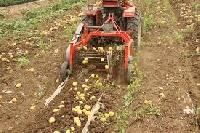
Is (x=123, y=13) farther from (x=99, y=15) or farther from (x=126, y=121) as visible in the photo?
(x=126, y=121)

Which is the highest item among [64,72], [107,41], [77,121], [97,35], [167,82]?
[97,35]

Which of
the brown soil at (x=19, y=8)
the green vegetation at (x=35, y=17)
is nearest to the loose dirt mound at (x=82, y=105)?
the green vegetation at (x=35, y=17)

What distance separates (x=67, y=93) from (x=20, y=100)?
52.7 inches

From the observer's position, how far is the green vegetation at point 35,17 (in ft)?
63.3

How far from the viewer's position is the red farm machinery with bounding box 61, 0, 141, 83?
13.4 metres

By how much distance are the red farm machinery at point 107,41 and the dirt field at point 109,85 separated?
39 cm

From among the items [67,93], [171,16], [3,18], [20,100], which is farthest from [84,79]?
[3,18]

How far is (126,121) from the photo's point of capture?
11.1 meters

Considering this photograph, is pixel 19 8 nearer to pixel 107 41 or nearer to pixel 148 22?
pixel 148 22

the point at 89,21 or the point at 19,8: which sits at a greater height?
the point at 89,21

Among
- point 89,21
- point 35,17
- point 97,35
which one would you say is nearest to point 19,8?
point 35,17

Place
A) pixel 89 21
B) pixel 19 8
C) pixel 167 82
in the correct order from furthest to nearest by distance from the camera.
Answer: pixel 19 8 → pixel 89 21 → pixel 167 82

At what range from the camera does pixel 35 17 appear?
21156mm

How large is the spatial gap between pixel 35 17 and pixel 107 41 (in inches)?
275
